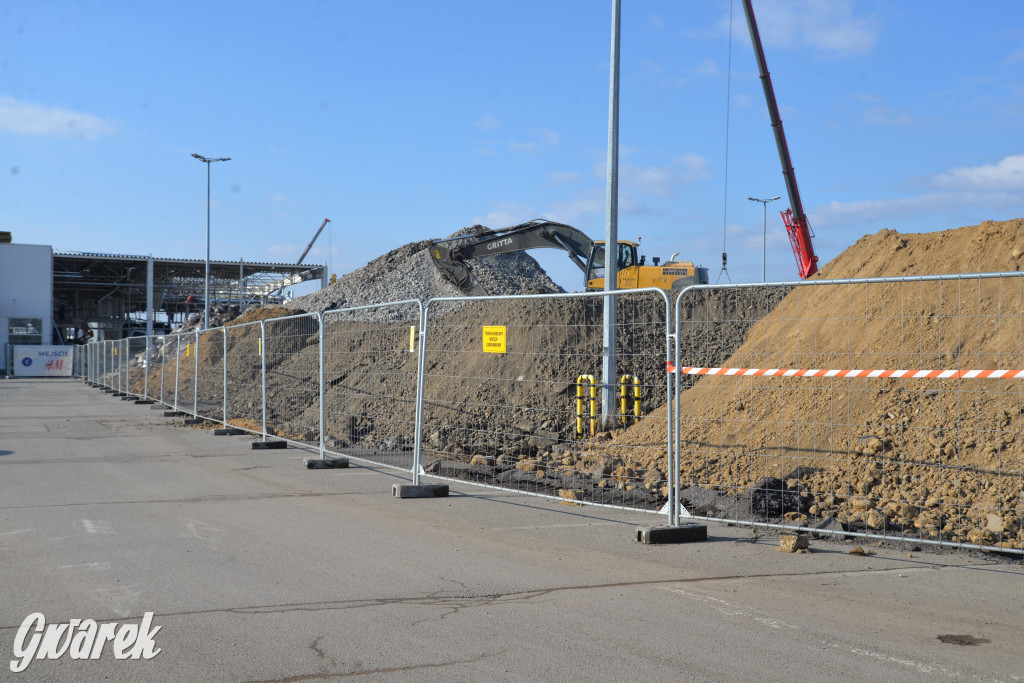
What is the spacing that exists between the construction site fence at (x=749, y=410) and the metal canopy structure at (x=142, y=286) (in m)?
58.0

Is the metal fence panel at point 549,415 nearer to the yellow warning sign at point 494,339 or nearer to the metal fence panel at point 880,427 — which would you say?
the yellow warning sign at point 494,339

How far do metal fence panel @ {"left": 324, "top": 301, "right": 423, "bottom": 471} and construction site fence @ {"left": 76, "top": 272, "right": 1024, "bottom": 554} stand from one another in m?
0.05

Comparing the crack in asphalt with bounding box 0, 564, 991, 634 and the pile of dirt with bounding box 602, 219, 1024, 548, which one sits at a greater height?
the pile of dirt with bounding box 602, 219, 1024, 548

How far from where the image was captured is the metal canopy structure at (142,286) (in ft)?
235

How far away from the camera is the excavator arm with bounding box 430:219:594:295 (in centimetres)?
2695

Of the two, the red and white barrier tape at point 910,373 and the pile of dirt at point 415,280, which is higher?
the pile of dirt at point 415,280

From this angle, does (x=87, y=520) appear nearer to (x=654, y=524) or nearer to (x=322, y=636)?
(x=322, y=636)

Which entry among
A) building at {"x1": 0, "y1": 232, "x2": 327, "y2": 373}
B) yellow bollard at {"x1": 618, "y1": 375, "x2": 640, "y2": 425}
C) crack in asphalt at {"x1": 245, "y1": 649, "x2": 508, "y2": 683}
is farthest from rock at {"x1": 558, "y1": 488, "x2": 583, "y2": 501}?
building at {"x1": 0, "y1": 232, "x2": 327, "y2": 373}

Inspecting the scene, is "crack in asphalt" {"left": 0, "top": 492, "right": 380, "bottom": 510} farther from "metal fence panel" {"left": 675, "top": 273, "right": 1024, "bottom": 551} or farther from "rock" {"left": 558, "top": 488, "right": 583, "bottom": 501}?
"metal fence panel" {"left": 675, "top": 273, "right": 1024, "bottom": 551}

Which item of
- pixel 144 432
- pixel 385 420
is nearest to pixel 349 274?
pixel 144 432

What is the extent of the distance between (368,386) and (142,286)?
70.6 meters

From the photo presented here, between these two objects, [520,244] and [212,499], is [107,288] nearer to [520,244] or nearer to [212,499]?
[520,244]

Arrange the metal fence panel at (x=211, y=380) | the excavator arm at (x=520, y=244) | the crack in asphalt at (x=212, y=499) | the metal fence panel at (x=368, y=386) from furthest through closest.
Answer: the excavator arm at (x=520, y=244) < the metal fence panel at (x=211, y=380) < the metal fence panel at (x=368, y=386) < the crack in asphalt at (x=212, y=499)

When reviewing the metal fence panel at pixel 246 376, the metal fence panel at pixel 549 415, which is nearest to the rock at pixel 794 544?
the metal fence panel at pixel 549 415
